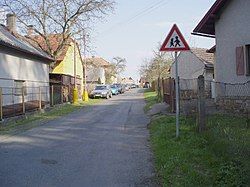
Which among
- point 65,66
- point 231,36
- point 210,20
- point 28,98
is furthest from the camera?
point 65,66

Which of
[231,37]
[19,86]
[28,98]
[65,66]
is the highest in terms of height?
[65,66]

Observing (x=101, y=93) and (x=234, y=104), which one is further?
(x=101, y=93)

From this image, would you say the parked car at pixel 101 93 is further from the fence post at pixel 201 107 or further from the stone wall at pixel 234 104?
the fence post at pixel 201 107

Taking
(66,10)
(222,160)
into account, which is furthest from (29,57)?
(222,160)

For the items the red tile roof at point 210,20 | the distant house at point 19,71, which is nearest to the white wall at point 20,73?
the distant house at point 19,71

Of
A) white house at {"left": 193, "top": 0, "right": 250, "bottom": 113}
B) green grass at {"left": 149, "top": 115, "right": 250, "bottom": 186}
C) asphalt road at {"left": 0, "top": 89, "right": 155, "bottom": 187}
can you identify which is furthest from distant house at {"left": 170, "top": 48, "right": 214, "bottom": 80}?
green grass at {"left": 149, "top": 115, "right": 250, "bottom": 186}

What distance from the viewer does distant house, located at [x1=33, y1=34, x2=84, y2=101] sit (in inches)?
1357

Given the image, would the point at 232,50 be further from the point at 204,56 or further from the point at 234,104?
the point at 204,56

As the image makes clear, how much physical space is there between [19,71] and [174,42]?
1635cm

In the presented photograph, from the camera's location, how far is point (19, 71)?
2512 cm

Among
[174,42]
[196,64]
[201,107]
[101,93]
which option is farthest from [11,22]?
[201,107]

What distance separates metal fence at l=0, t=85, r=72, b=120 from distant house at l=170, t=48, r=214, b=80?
11005 mm

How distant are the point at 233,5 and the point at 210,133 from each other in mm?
8213

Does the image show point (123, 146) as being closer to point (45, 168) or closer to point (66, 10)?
point (45, 168)
